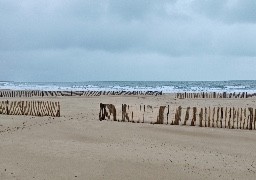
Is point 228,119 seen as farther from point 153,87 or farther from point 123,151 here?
point 153,87

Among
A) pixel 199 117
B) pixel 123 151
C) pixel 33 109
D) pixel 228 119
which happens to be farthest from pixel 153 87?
pixel 123 151

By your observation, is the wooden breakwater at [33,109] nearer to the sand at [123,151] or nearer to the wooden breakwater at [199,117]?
the sand at [123,151]

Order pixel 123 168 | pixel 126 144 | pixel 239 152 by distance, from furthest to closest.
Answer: pixel 126 144 → pixel 239 152 → pixel 123 168

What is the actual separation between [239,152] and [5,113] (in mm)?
14657

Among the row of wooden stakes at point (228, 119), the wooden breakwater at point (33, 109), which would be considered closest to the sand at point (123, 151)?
the row of wooden stakes at point (228, 119)

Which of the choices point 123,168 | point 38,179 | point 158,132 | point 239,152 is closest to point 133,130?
point 158,132

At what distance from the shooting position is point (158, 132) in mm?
15008

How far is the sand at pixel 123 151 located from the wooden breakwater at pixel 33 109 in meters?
3.47

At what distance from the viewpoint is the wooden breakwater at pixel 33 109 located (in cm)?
2039

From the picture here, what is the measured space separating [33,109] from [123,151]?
35.9 feet

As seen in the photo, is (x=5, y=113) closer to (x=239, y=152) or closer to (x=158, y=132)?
(x=158, y=132)

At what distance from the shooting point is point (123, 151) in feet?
36.3

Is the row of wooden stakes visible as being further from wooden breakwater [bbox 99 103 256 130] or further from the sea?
the sea

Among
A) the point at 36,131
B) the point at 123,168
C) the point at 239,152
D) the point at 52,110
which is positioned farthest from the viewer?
the point at 52,110
